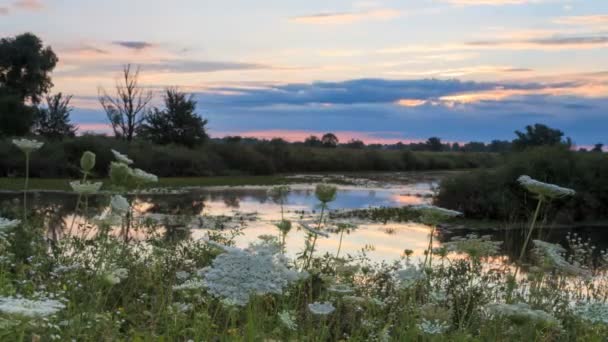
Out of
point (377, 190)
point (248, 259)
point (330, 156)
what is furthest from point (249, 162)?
point (248, 259)

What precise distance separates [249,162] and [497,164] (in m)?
27.3

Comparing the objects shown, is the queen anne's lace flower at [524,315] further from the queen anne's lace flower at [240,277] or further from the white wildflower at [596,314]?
the queen anne's lace flower at [240,277]

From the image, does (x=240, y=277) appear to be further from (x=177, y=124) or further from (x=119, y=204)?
(x=177, y=124)

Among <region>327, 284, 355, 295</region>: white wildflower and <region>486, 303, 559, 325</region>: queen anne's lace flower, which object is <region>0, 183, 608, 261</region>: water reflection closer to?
<region>327, 284, 355, 295</region>: white wildflower

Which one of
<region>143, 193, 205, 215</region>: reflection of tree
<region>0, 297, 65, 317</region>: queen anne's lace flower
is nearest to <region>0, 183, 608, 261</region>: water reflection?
<region>143, 193, 205, 215</region>: reflection of tree

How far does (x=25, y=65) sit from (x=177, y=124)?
13477 mm

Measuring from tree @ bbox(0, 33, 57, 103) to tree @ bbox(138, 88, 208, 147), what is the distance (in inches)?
413

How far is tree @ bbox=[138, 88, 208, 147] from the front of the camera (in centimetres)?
5575

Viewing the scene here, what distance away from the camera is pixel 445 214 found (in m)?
4.62

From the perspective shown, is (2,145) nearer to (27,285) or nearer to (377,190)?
(377,190)

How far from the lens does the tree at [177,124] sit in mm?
55750

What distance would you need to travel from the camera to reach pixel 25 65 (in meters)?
45.8

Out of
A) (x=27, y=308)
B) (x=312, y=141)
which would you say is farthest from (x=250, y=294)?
(x=312, y=141)

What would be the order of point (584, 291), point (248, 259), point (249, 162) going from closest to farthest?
1. point (248, 259)
2. point (584, 291)
3. point (249, 162)
